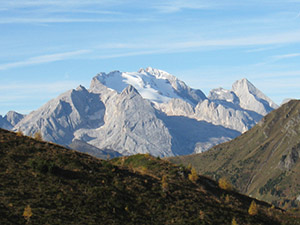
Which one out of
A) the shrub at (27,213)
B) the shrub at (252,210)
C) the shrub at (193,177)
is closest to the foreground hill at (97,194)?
the shrub at (27,213)

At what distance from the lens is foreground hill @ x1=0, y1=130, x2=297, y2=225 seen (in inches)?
2084

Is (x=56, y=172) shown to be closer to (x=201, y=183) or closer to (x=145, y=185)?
(x=145, y=185)

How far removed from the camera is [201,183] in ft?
241

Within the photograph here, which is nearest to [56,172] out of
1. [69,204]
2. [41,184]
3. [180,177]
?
[41,184]

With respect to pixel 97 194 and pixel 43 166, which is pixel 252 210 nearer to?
pixel 97 194

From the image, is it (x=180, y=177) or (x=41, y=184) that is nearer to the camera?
(x=41, y=184)

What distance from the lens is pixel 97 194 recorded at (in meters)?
58.6

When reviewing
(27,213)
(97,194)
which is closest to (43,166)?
(97,194)

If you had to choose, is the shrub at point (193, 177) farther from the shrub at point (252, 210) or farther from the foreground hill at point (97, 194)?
the shrub at point (252, 210)

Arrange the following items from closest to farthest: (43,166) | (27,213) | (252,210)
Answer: (27,213), (43,166), (252,210)

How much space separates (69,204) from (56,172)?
358 inches

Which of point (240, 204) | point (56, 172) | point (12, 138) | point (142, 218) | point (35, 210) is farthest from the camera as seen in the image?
point (12, 138)

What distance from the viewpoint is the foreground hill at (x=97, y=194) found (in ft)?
174

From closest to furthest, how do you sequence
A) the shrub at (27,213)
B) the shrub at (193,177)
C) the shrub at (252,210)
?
the shrub at (27,213)
the shrub at (252,210)
the shrub at (193,177)
